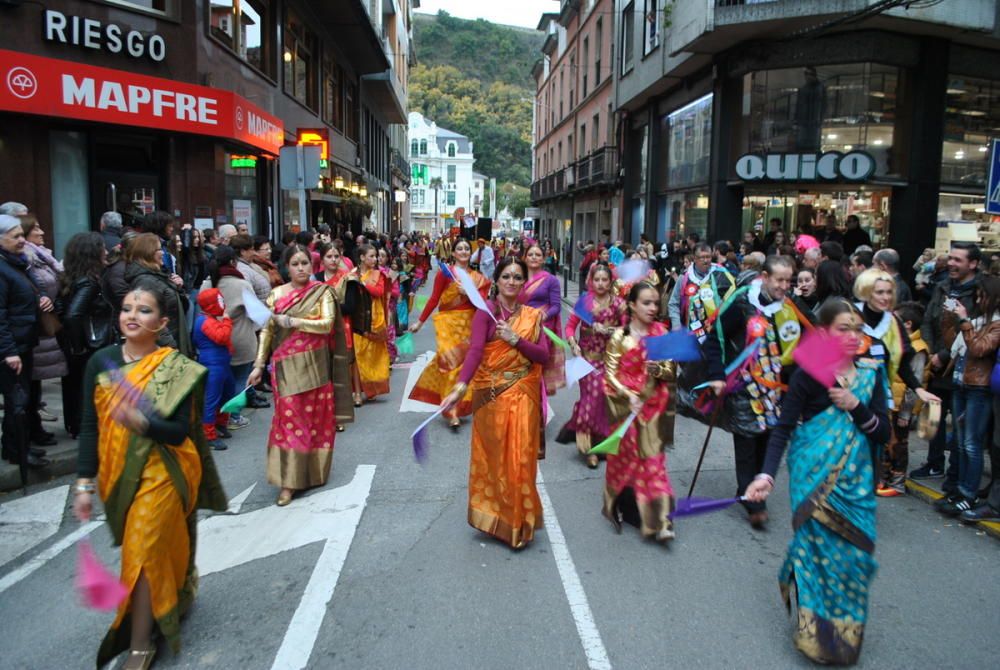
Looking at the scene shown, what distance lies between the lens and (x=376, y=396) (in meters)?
9.20

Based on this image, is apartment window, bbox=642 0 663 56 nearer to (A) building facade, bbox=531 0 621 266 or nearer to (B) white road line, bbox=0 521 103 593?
(A) building facade, bbox=531 0 621 266

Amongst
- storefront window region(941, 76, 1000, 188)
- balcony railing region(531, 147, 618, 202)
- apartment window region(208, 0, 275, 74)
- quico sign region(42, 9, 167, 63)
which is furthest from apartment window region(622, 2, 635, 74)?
quico sign region(42, 9, 167, 63)

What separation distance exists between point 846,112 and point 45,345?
15.2 metres

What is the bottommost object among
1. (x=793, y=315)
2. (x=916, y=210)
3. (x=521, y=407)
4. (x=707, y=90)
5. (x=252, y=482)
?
(x=252, y=482)

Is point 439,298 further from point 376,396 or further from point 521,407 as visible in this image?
point 521,407

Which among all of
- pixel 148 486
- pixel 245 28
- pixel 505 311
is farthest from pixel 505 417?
pixel 245 28

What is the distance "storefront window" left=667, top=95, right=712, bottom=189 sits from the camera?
18.8 meters

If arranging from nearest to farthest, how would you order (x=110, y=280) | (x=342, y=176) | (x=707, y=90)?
(x=110, y=280)
(x=707, y=90)
(x=342, y=176)

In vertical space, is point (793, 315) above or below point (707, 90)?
below

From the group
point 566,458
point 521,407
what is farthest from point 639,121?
point 521,407

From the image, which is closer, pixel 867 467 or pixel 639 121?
pixel 867 467

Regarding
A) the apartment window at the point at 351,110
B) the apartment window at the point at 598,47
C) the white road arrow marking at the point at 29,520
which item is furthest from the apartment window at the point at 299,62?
the white road arrow marking at the point at 29,520

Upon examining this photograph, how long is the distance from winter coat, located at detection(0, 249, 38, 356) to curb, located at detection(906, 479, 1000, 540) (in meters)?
6.69

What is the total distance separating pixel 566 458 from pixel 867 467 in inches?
140
